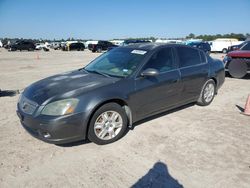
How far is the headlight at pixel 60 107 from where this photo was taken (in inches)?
150

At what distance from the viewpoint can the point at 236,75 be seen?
10.8 m

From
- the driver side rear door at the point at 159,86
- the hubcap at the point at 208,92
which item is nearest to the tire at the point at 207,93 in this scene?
the hubcap at the point at 208,92

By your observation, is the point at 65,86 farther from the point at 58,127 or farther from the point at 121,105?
the point at 121,105

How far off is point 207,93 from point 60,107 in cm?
401

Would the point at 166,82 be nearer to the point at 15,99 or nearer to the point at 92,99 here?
the point at 92,99

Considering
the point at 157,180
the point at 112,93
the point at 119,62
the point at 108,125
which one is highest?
the point at 119,62

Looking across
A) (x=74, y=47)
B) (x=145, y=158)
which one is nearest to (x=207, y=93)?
(x=145, y=158)

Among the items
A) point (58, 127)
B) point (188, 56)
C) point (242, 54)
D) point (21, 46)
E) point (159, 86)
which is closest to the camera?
point (58, 127)

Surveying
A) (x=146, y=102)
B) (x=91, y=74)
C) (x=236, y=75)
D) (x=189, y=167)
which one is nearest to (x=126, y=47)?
(x=91, y=74)

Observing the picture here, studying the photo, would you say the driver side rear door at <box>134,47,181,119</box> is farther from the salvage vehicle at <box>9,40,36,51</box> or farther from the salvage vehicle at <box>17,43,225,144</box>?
the salvage vehicle at <box>9,40,36,51</box>

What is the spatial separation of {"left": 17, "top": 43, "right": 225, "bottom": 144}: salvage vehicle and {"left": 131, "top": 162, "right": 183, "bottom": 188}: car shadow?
111 cm

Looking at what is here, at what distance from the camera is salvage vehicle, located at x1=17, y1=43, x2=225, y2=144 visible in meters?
3.87

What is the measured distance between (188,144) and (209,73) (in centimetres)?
261

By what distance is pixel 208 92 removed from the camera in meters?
6.47
